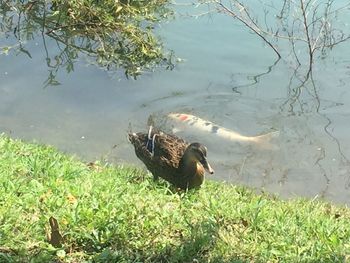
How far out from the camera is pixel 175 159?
6.59m

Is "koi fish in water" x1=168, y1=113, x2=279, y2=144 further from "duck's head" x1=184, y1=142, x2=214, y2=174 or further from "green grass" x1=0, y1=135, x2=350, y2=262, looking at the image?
"green grass" x1=0, y1=135, x2=350, y2=262

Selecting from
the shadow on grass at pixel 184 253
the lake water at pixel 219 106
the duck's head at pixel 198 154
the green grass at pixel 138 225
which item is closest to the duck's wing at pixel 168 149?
the duck's head at pixel 198 154

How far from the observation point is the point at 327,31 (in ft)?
39.9

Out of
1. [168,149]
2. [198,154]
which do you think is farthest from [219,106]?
[198,154]

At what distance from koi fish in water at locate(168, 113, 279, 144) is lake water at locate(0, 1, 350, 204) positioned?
121mm

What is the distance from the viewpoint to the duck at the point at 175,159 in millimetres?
6367

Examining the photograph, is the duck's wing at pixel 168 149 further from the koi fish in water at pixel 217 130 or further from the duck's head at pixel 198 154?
the koi fish in water at pixel 217 130

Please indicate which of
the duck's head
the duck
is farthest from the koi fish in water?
the duck's head

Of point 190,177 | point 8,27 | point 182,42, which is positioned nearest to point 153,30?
point 182,42

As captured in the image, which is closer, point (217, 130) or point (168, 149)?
point (168, 149)

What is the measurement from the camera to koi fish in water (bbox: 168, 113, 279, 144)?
8.91 m

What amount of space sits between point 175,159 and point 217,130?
2597mm

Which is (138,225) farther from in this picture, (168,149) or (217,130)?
(217,130)

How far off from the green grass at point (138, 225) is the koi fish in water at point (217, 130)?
294cm
